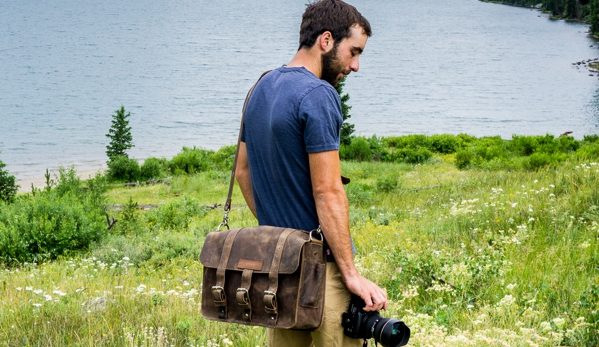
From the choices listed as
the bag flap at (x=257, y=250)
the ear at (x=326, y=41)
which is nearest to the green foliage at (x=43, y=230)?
the bag flap at (x=257, y=250)

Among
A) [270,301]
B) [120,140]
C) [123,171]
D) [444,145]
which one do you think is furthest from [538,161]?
[120,140]

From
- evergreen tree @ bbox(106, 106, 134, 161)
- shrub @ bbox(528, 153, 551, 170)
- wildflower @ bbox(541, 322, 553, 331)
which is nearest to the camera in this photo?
wildflower @ bbox(541, 322, 553, 331)

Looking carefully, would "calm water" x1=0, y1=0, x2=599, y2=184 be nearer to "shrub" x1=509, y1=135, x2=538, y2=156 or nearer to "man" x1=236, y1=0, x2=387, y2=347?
"shrub" x1=509, y1=135, x2=538, y2=156

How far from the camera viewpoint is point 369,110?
6594cm

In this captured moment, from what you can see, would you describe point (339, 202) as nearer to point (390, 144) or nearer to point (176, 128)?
point (390, 144)

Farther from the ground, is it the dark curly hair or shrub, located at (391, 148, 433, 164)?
the dark curly hair

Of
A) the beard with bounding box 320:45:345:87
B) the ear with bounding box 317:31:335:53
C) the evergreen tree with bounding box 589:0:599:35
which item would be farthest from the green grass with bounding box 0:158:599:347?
the evergreen tree with bounding box 589:0:599:35

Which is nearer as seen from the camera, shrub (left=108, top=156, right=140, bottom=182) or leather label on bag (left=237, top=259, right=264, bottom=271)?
leather label on bag (left=237, top=259, right=264, bottom=271)

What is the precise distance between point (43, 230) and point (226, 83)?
2840 inches

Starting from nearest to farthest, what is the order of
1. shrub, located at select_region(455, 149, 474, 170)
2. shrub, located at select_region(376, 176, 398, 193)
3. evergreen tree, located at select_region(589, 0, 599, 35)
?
shrub, located at select_region(376, 176, 398, 193)
shrub, located at select_region(455, 149, 474, 170)
evergreen tree, located at select_region(589, 0, 599, 35)

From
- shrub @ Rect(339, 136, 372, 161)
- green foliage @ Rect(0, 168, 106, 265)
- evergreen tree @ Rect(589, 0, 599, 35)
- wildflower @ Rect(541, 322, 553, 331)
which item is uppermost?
evergreen tree @ Rect(589, 0, 599, 35)

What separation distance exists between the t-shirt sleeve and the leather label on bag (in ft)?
1.86

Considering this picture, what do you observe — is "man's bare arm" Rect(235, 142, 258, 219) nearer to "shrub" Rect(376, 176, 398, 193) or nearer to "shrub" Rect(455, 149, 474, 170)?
"shrub" Rect(376, 176, 398, 193)

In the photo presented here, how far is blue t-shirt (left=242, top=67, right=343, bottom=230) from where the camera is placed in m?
2.47
